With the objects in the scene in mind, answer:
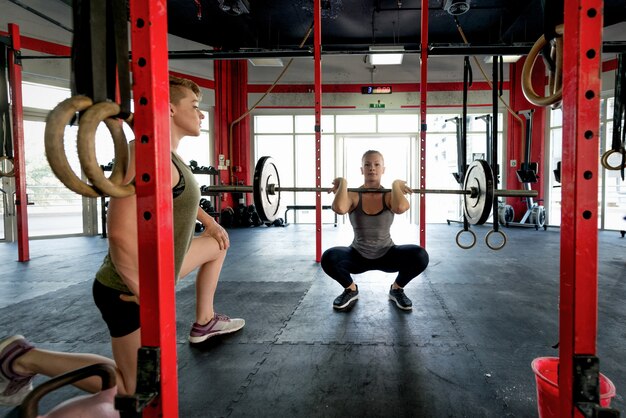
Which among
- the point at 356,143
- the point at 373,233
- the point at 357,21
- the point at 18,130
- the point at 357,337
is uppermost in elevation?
the point at 357,21

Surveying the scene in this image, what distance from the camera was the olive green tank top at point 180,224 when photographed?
105 centimetres

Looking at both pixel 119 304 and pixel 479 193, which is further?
pixel 479 193

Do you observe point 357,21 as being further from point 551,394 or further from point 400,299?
point 551,394

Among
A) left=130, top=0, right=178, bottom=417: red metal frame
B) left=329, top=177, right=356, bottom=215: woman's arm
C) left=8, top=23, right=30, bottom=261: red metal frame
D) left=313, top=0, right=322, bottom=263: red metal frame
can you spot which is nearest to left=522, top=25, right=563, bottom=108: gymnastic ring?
left=130, top=0, right=178, bottom=417: red metal frame

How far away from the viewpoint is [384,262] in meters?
2.07

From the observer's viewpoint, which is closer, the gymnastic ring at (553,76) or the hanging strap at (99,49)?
the hanging strap at (99,49)

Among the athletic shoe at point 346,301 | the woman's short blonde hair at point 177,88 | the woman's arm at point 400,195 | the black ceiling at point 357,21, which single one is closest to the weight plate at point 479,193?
the woman's arm at point 400,195

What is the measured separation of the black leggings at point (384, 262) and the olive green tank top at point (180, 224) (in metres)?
1.07

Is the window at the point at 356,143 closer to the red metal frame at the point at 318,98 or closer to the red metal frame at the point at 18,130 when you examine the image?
the red metal frame at the point at 318,98

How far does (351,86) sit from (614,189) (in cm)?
489

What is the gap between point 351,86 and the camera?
273 inches

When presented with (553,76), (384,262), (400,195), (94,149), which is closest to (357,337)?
(384,262)

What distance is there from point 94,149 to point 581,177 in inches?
36.7

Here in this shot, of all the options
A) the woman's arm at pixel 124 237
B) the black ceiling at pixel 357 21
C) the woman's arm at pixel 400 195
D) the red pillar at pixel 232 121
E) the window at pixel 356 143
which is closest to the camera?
the woman's arm at pixel 124 237
